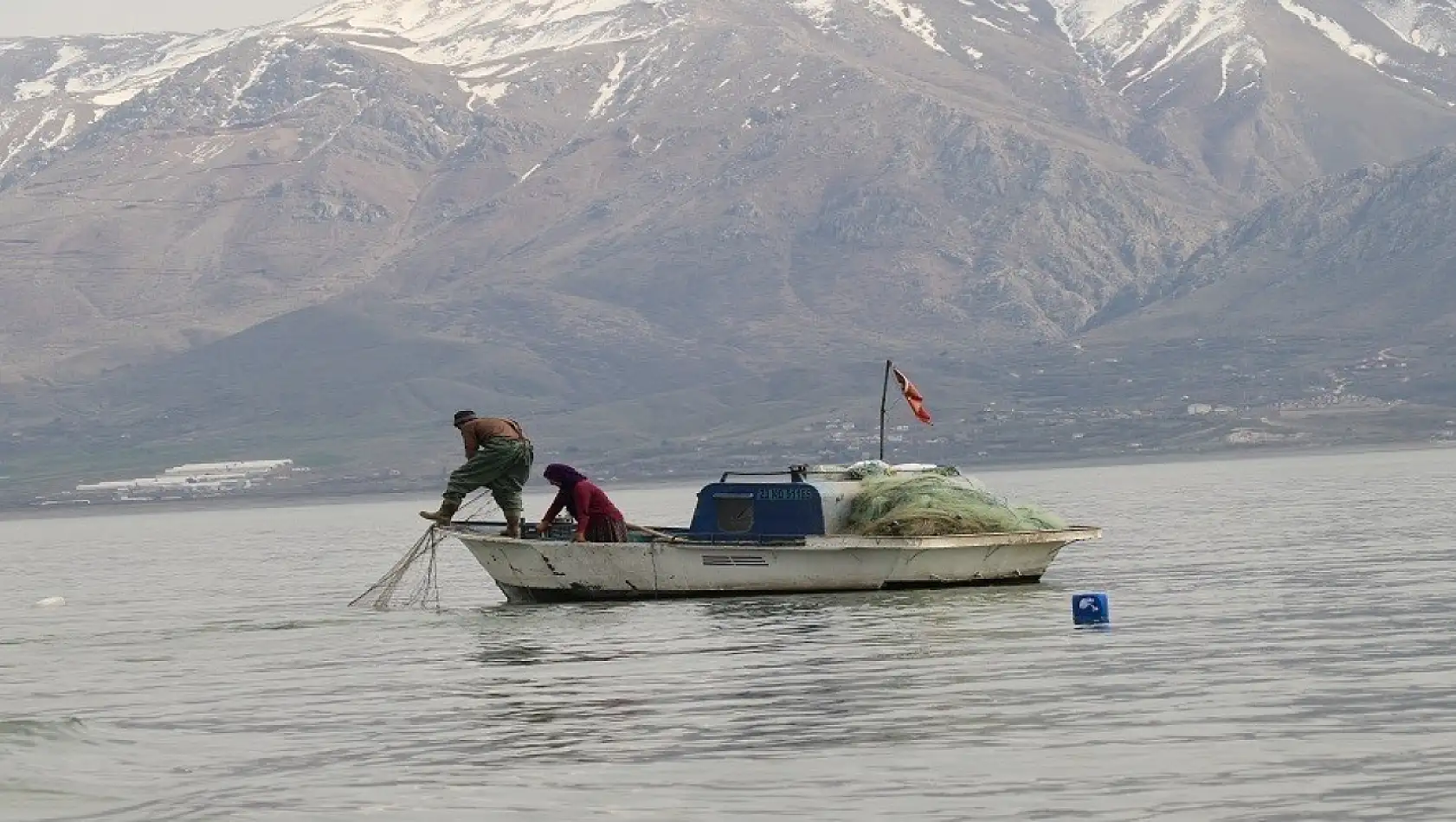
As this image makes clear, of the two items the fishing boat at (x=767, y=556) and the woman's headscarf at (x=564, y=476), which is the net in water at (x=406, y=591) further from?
the woman's headscarf at (x=564, y=476)

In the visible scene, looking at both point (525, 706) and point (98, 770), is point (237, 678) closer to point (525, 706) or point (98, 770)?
point (525, 706)

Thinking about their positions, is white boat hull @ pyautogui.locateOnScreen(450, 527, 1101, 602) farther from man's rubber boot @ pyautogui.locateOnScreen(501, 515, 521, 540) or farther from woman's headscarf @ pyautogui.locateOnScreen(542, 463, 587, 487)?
woman's headscarf @ pyautogui.locateOnScreen(542, 463, 587, 487)

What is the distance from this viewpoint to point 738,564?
203ft

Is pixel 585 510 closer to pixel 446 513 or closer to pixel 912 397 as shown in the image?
pixel 446 513

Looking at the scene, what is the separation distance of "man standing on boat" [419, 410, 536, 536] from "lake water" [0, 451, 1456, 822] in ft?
8.38

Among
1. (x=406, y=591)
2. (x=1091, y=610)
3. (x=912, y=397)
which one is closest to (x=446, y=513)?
(x=912, y=397)

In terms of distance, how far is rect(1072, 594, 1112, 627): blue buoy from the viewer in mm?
51312

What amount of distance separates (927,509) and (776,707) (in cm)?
2375

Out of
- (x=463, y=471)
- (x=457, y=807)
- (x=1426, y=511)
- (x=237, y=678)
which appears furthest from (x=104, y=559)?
(x=457, y=807)

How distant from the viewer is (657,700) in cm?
4022

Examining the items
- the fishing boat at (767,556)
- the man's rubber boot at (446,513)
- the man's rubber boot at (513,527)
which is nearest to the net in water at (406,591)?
the man's rubber boot at (446,513)

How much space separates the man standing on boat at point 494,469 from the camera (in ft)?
202

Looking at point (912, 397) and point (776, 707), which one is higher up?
point (912, 397)

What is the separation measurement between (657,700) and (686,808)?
35.9ft
